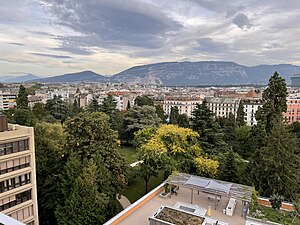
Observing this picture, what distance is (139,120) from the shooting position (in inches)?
1508

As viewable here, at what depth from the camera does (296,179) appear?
17.5 metres

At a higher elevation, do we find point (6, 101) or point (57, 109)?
point (57, 109)

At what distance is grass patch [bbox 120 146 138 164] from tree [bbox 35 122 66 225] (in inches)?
451

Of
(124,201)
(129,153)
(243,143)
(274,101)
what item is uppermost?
(274,101)

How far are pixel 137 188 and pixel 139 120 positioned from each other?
16138 mm

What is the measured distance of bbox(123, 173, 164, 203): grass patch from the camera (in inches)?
854

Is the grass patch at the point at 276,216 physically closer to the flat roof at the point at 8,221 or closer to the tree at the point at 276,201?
the tree at the point at 276,201

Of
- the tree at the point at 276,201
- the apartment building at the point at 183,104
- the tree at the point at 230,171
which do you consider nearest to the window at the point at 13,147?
the tree at the point at 276,201

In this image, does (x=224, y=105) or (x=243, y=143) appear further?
(x=224, y=105)

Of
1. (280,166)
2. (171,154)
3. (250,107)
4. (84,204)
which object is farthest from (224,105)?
(84,204)

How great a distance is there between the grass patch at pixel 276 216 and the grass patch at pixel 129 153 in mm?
19608

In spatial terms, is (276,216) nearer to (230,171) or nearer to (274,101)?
(230,171)

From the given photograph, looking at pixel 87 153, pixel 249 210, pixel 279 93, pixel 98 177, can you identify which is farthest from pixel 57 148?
pixel 279 93

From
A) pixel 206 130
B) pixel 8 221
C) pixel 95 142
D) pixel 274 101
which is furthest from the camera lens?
pixel 206 130
